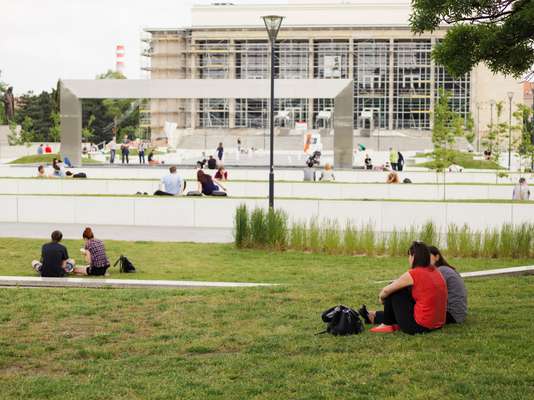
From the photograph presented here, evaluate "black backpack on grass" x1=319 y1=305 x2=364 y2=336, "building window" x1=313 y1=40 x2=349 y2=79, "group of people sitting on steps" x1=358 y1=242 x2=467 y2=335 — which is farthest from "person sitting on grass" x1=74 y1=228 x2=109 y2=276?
"building window" x1=313 y1=40 x2=349 y2=79

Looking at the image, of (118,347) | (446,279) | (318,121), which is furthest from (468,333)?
(318,121)

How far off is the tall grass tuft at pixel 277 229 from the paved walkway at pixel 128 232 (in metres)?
1.72

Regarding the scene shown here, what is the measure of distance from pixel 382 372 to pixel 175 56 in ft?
279

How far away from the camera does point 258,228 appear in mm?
17562

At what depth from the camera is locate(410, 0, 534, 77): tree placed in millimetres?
10617

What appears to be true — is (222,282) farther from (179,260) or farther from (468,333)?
(468,333)

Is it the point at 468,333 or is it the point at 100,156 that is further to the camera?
the point at 100,156

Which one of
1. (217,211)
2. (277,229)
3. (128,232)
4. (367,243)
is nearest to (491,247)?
(367,243)

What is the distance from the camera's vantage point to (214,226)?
21.5 m

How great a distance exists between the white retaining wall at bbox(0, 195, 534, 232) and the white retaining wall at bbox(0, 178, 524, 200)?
21.6ft

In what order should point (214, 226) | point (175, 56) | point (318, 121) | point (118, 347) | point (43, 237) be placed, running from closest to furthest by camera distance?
point (118, 347), point (43, 237), point (214, 226), point (318, 121), point (175, 56)

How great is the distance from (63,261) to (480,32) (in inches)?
262

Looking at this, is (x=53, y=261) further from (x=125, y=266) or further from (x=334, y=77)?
(x=334, y=77)

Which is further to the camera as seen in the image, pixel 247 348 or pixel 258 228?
pixel 258 228
